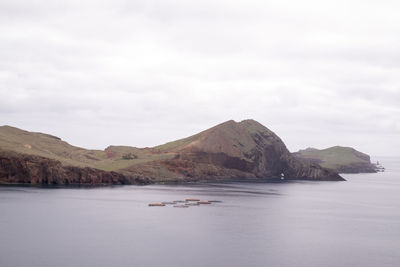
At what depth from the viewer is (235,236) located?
103562mm

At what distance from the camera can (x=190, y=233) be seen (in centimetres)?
10606

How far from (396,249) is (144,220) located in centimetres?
6172

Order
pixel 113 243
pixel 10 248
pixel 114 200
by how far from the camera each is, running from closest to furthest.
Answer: pixel 10 248 < pixel 113 243 < pixel 114 200

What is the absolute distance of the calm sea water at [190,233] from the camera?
273 ft

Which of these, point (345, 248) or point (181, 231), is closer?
point (345, 248)

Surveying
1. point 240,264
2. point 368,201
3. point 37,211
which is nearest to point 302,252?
point 240,264

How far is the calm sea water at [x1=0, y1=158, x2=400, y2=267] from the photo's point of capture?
8319 cm

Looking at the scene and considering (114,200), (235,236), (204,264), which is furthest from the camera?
(114,200)

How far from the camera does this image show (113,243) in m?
93.6

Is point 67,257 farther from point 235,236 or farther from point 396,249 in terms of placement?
point 396,249

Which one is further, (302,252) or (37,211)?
(37,211)

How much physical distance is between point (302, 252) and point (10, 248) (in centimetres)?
5554

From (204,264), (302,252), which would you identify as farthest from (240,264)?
(302,252)

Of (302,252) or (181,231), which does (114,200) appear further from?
(302,252)
